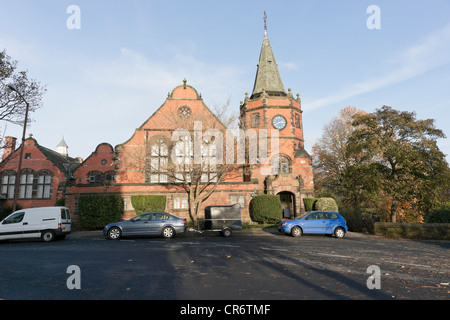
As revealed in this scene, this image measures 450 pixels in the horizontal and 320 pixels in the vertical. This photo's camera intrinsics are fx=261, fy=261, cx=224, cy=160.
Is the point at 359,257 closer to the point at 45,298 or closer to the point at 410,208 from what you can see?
the point at 45,298

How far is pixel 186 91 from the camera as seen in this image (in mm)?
26375

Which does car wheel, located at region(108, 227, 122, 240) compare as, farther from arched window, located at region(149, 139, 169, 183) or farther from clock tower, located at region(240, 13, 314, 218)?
→ clock tower, located at region(240, 13, 314, 218)

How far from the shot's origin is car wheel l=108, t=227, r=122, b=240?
14562 millimetres

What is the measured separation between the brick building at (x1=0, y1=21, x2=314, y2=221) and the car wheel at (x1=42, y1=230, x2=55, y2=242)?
319 inches

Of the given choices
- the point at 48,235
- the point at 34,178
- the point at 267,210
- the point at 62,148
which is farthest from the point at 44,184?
the point at 62,148

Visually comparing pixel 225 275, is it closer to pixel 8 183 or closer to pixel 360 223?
pixel 360 223

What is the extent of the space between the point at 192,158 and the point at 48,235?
33.6ft

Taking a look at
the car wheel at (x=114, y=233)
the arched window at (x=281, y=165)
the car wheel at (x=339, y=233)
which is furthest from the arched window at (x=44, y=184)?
the car wheel at (x=339, y=233)

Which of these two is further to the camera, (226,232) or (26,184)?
(26,184)

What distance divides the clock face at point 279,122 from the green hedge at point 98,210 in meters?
18.9

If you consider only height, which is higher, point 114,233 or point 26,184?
point 26,184

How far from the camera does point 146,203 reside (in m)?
22.2

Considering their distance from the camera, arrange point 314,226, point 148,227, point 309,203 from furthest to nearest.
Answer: point 309,203 → point 314,226 → point 148,227

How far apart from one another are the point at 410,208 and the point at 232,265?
2107 cm
